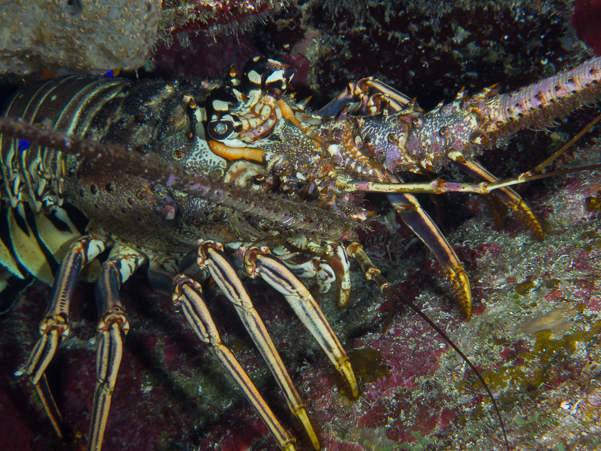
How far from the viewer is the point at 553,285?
67.3 inches

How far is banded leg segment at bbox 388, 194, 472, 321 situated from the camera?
1.87 meters

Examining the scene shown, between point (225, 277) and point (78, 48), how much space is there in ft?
6.38

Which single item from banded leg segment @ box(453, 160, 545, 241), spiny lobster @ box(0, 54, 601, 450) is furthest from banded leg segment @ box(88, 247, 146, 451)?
banded leg segment @ box(453, 160, 545, 241)

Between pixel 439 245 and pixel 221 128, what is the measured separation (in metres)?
1.56

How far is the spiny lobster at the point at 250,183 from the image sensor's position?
1814 mm

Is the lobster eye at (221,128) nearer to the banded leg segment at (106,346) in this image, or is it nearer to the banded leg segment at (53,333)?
the banded leg segment at (106,346)

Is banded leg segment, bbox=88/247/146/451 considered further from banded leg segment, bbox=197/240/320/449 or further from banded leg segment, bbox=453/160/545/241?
banded leg segment, bbox=453/160/545/241

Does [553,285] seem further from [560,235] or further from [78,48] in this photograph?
[78,48]

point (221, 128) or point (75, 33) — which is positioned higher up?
point (75, 33)

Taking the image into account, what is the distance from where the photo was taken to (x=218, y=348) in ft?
6.52

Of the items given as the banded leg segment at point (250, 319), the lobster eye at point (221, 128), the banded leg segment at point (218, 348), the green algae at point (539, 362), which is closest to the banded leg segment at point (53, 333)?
the banded leg segment at point (218, 348)

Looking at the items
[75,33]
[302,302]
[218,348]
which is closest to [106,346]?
[218,348]

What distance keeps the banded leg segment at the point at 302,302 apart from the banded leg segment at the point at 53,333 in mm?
1396

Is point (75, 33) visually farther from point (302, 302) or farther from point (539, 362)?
point (539, 362)
